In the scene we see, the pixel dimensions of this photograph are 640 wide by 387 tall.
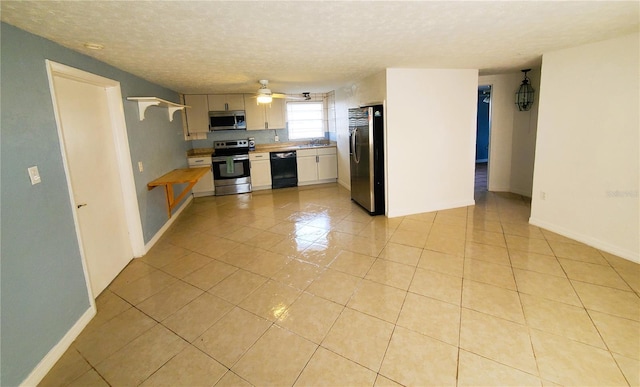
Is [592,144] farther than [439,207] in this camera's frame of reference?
No

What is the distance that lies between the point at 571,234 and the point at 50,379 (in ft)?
16.2

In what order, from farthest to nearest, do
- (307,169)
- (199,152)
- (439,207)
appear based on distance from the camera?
(307,169)
(199,152)
(439,207)

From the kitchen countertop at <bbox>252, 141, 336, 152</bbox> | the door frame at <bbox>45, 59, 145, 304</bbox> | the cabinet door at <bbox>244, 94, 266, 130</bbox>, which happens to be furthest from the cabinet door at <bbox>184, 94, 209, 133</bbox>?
the door frame at <bbox>45, 59, 145, 304</bbox>

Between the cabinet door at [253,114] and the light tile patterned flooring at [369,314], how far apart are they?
3.49m

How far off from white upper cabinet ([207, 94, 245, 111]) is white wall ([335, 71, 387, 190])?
214cm

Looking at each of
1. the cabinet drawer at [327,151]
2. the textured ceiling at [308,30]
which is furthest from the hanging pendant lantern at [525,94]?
the cabinet drawer at [327,151]

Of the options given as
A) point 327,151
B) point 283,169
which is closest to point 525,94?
point 327,151

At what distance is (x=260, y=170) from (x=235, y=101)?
5.20ft

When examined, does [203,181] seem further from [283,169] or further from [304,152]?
[304,152]

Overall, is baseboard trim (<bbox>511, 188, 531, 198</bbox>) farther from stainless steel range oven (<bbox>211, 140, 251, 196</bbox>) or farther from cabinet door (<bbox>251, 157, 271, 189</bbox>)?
stainless steel range oven (<bbox>211, 140, 251, 196</bbox>)

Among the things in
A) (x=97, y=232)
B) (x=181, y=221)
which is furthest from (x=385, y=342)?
(x=181, y=221)

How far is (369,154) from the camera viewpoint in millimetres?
4375

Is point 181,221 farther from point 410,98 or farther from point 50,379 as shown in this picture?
point 410,98

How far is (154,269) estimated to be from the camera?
10.3 feet
